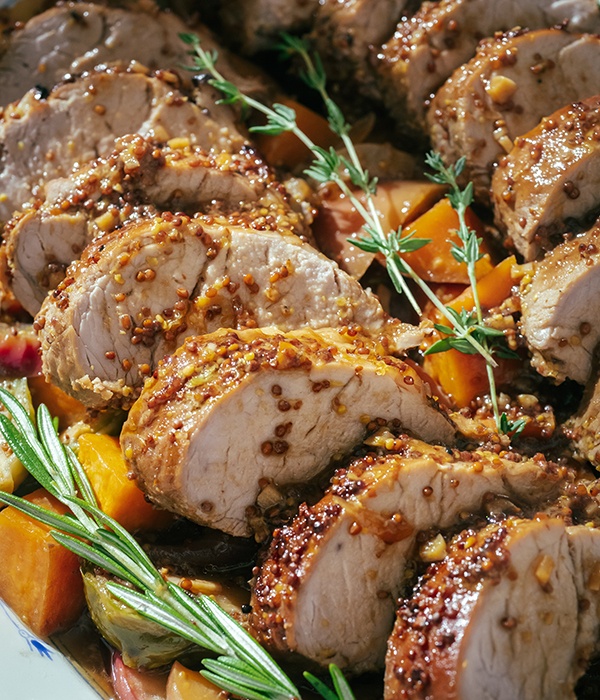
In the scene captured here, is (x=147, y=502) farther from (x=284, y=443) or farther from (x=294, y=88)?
(x=294, y=88)

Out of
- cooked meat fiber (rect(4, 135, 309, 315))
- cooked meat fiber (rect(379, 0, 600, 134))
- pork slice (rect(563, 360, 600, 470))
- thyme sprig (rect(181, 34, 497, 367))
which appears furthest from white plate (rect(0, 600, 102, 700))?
cooked meat fiber (rect(379, 0, 600, 134))

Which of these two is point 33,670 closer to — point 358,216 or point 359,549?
point 359,549

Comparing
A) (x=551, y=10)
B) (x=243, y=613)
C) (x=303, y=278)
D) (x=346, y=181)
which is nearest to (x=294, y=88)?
(x=346, y=181)

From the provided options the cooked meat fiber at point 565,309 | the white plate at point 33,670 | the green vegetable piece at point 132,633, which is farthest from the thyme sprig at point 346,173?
the white plate at point 33,670

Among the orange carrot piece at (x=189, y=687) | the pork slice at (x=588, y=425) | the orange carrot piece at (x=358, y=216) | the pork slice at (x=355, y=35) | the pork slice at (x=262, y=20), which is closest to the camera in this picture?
the orange carrot piece at (x=189, y=687)

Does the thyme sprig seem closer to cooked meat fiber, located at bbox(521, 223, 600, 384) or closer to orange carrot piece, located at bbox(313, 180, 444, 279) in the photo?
orange carrot piece, located at bbox(313, 180, 444, 279)

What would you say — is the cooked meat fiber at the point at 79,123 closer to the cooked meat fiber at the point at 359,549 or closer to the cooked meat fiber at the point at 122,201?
the cooked meat fiber at the point at 122,201
